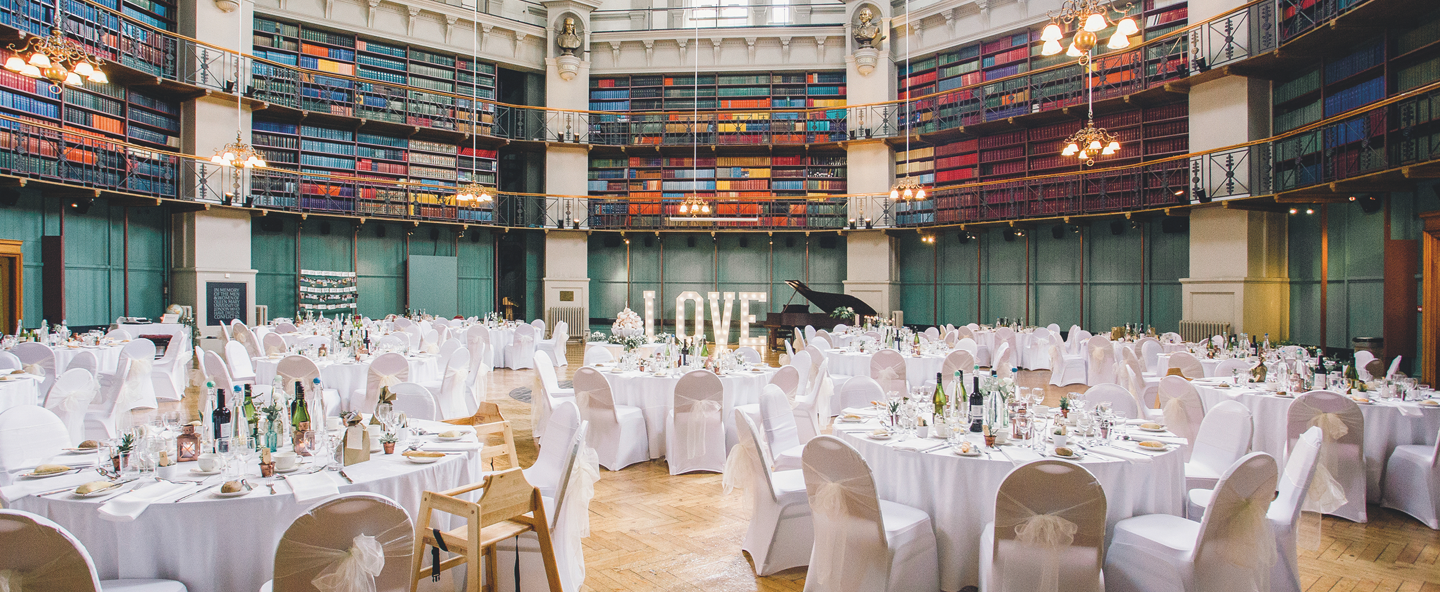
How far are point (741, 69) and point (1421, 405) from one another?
45.4 ft

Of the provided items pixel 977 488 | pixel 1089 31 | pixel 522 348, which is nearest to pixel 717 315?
pixel 522 348

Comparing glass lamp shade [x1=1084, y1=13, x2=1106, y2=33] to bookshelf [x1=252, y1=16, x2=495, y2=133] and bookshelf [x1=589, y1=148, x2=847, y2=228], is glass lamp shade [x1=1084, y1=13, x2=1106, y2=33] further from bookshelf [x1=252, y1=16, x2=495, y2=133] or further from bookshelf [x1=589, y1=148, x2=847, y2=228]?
bookshelf [x1=252, y1=16, x2=495, y2=133]

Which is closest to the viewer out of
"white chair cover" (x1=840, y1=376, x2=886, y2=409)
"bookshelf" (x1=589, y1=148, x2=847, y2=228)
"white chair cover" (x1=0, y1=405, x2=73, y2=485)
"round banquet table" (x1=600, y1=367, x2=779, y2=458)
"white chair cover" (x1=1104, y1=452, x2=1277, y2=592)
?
"white chair cover" (x1=1104, y1=452, x2=1277, y2=592)

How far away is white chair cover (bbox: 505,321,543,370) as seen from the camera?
11.3 metres

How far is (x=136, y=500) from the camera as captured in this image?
2.31 m

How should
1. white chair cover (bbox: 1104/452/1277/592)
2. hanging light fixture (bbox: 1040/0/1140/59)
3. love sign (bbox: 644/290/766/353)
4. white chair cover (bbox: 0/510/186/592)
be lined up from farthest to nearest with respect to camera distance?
love sign (bbox: 644/290/766/353), hanging light fixture (bbox: 1040/0/1140/59), white chair cover (bbox: 1104/452/1277/592), white chair cover (bbox: 0/510/186/592)

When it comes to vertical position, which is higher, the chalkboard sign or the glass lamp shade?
the glass lamp shade

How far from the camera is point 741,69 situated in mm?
16234

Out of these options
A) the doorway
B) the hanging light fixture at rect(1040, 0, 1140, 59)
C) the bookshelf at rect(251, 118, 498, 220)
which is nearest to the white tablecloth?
the doorway

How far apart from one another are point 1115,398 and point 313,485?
433 centimetres

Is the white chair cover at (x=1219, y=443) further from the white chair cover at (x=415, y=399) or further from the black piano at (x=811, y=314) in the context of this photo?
the black piano at (x=811, y=314)

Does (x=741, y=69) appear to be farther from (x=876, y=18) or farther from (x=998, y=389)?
(x=998, y=389)

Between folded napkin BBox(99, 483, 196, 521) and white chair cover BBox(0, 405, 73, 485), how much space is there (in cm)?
91

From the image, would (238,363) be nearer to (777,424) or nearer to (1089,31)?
(777,424)
